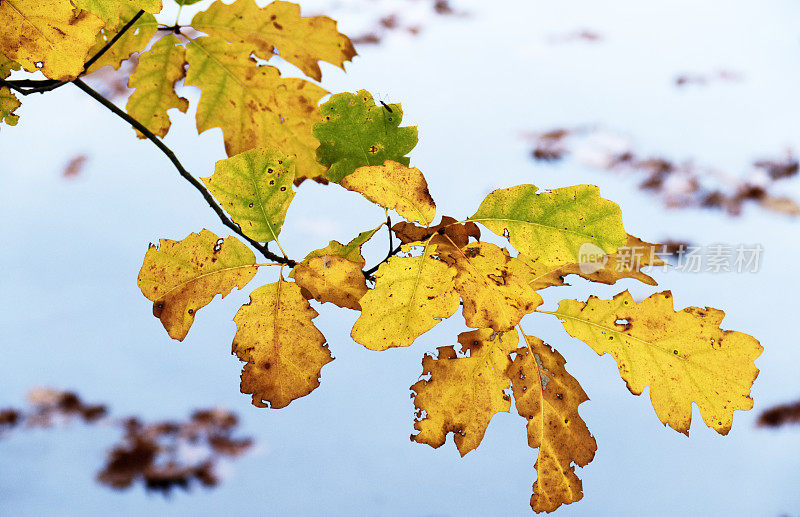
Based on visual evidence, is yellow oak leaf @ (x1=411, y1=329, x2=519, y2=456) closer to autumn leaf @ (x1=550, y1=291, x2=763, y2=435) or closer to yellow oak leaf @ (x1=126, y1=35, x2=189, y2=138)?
autumn leaf @ (x1=550, y1=291, x2=763, y2=435)

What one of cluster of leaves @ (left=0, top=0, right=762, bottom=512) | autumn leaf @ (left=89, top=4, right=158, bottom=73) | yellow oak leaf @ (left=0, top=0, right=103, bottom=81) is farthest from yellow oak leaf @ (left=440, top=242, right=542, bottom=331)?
autumn leaf @ (left=89, top=4, right=158, bottom=73)

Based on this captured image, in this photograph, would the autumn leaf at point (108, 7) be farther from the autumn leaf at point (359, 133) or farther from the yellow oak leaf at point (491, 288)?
the yellow oak leaf at point (491, 288)

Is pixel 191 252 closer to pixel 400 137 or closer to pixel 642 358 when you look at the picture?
pixel 400 137

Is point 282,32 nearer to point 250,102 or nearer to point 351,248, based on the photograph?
point 250,102

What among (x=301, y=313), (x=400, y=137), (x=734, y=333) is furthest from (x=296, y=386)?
(x=734, y=333)

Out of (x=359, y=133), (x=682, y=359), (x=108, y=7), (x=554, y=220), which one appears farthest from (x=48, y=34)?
(x=682, y=359)

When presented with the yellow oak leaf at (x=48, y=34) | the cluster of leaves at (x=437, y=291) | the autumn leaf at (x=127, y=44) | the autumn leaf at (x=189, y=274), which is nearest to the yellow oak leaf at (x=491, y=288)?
the cluster of leaves at (x=437, y=291)

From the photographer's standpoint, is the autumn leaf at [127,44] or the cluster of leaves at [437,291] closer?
the cluster of leaves at [437,291]
